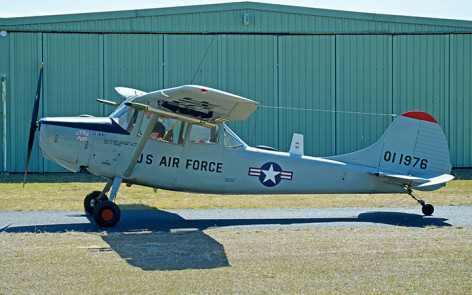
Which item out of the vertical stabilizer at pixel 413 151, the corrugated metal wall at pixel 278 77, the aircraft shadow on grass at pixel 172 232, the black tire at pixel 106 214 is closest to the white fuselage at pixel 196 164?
the vertical stabilizer at pixel 413 151

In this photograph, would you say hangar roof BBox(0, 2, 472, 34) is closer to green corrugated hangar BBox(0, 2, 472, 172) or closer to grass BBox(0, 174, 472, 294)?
green corrugated hangar BBox(0, 2, 472, 172)

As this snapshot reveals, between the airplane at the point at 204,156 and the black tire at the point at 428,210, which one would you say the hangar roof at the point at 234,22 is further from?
the black tire at the point at 428,210

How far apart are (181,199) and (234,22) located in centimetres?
1091

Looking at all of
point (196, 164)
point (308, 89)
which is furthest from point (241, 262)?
point (308, 89)

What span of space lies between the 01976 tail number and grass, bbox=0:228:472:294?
242 centimetres

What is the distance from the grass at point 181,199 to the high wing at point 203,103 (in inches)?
147

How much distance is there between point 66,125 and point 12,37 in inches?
565

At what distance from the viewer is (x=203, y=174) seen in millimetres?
11734

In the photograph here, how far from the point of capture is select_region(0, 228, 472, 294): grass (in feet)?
21.6

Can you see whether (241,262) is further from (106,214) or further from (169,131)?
(169,131)

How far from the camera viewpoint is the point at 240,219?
1202 centimetres

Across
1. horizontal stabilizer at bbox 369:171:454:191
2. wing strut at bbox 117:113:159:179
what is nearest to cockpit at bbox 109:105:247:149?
wing strut at bbox 117:113:159:179

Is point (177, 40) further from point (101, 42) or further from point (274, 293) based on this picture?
point (274, 293)

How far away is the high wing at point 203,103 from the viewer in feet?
31.3
